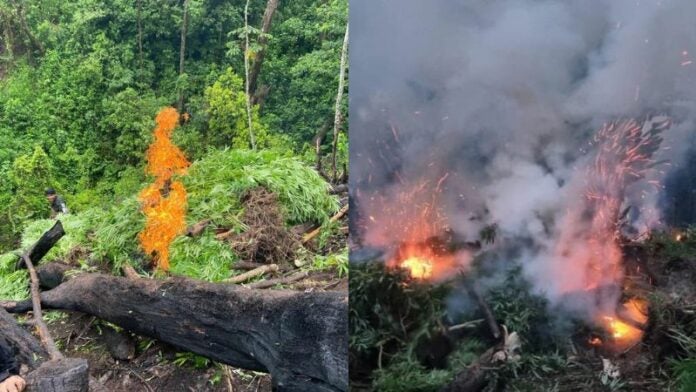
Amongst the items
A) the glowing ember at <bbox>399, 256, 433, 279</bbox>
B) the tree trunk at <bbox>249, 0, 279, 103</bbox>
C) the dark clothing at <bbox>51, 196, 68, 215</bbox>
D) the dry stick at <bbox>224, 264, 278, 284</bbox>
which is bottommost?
the dark clothing at <bbox>51, 196, 68, 215</bbox>

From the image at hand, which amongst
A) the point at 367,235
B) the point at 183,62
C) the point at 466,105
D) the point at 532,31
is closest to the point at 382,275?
the point at 367,235

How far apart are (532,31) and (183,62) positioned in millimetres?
8149

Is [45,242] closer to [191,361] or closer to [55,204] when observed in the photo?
[191,361]

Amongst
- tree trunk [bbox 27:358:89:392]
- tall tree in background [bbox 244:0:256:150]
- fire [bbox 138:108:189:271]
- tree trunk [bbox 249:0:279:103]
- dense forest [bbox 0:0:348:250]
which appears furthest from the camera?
tree trunk [bbox 249:0:279:103]

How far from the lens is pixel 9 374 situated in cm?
242

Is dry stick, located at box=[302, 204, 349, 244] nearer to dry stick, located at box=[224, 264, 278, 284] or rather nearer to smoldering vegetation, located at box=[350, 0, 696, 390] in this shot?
dry stick, located at box=[224, 264, 278, 284]

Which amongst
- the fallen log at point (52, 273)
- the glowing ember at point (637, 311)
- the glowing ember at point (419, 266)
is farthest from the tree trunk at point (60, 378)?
the fallen log at point (52, 273)

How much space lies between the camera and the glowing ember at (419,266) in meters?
1.01

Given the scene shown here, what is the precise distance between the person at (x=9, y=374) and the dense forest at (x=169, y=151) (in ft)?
3.38

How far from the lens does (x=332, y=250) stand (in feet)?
17.3

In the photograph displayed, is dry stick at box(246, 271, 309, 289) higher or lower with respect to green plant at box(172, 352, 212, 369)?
higher

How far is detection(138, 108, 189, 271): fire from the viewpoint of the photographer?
197 inches

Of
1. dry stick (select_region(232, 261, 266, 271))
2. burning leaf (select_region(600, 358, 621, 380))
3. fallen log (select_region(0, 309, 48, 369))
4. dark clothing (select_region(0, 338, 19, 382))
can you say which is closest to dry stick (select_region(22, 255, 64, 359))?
fallen log (select_region(0, 309, 48, 369))

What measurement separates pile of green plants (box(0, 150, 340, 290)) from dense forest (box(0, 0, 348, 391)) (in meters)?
0.02
